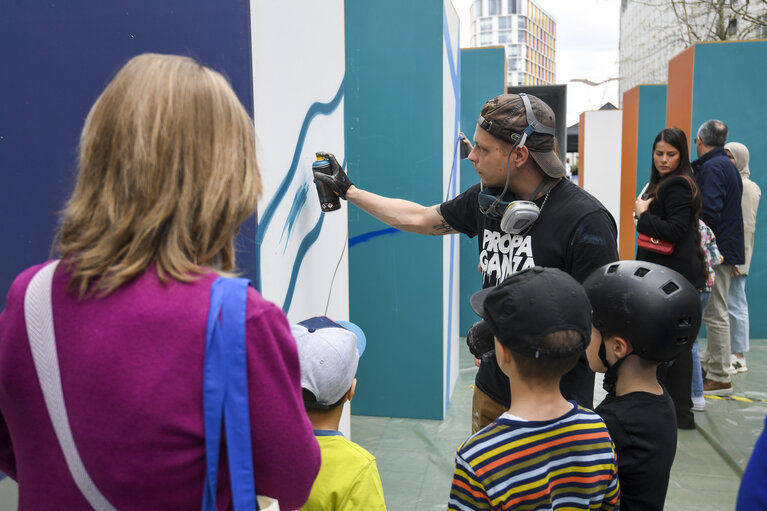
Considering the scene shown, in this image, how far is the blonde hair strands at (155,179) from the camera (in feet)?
2.78

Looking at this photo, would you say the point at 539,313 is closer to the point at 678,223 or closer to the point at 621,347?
the point at 621,347

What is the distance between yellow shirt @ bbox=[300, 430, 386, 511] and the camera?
1.39 m

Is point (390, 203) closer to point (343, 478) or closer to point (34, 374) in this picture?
point (343, 478)

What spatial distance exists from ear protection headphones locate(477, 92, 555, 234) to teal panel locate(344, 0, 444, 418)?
73.0 inches

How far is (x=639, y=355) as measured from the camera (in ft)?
5.59

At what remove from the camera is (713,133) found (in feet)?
14.6

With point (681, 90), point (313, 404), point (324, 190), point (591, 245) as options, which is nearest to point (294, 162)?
point (324, 190)

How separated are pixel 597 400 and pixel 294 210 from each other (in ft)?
10.2

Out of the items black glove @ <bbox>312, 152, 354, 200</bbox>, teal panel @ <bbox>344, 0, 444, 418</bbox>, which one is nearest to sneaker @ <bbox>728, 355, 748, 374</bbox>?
teal panel @ <bbox>344, 0, 444, 418</bbox>

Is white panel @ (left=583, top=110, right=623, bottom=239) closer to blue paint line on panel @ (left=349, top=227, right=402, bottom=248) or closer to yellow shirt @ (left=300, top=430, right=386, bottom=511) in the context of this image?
blue paint line on panel @ (left=349, top=227, right=402, bottom=248)

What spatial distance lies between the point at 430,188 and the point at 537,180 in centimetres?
190

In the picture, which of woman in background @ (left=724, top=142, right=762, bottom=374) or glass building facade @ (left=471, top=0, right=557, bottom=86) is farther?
glass building facade @ (left=471, top=0, right=557, bottom=86)

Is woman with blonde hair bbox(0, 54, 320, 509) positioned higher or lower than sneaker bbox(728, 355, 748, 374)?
higher

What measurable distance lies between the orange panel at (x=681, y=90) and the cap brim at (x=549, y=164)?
4.47 meters
